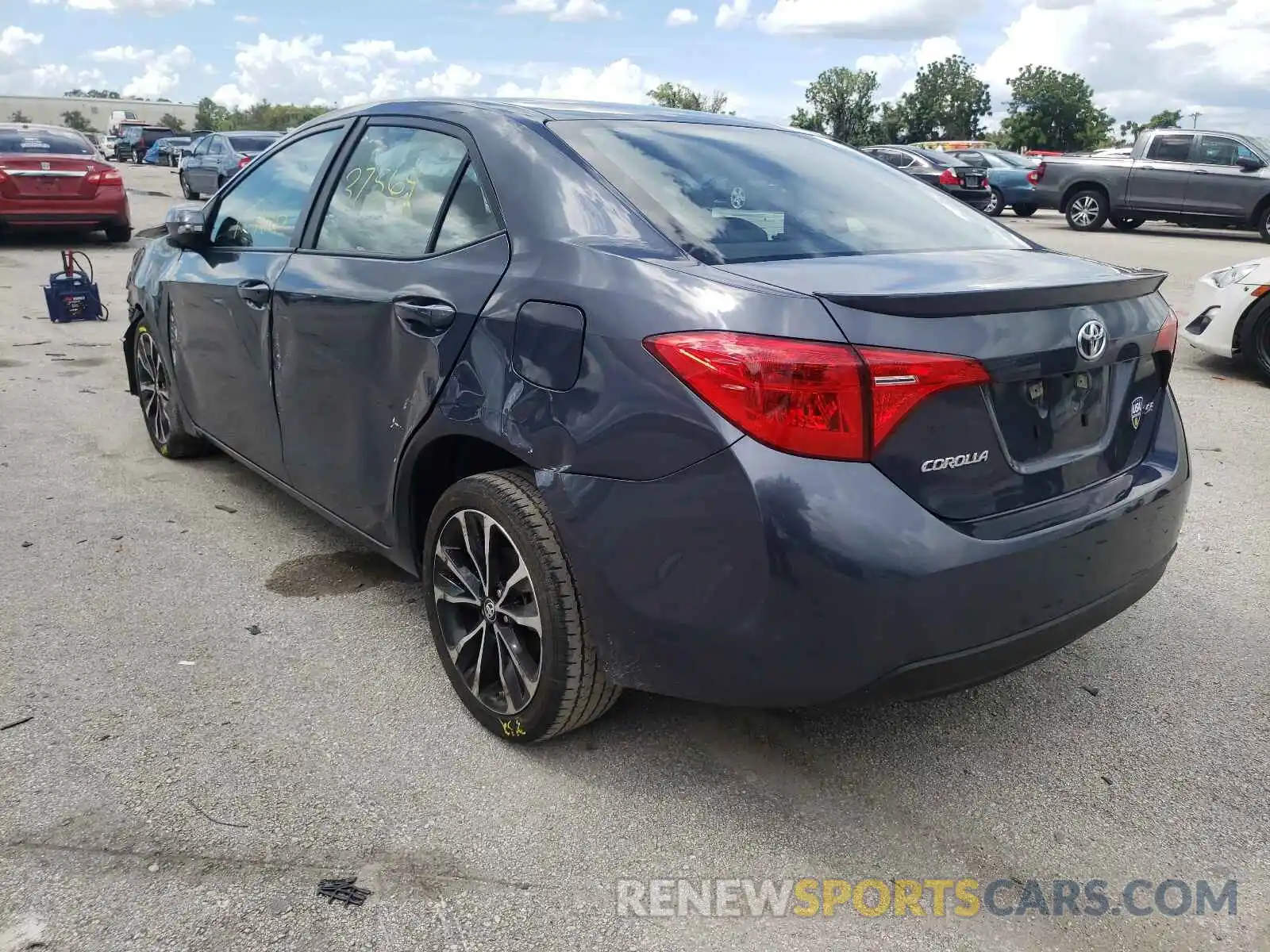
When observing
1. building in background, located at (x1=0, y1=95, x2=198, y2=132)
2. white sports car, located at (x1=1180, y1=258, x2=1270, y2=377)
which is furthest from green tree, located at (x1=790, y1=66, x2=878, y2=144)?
building in background, located at (x1=0, y1=95, x2=198, y2=132)

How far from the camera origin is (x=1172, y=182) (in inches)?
694

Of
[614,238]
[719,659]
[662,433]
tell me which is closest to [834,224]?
[614,238]

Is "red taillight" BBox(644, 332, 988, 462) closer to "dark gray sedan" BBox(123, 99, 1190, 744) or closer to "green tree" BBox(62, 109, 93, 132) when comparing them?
"dark gray sedan" BBox(123, 99, 1190, 744)

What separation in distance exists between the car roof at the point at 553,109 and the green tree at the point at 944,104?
2947 inches

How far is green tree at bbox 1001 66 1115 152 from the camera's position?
68.9 metres

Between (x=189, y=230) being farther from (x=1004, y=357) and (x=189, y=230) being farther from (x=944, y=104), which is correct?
(x=944, y=104)

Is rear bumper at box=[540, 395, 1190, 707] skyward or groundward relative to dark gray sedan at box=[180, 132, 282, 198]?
groundward

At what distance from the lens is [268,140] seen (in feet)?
73.2

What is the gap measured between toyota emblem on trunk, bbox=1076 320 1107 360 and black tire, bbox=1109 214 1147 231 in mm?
18229

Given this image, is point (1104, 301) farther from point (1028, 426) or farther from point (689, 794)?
point (689, 794)

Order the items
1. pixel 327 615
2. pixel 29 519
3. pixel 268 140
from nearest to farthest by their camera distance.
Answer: pixel 327 615 → pixel 29 519 → pixel 268 140

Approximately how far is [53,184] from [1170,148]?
1712cm

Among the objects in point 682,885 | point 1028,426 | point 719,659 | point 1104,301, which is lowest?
point 682,885

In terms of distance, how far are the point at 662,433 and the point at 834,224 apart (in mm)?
952
